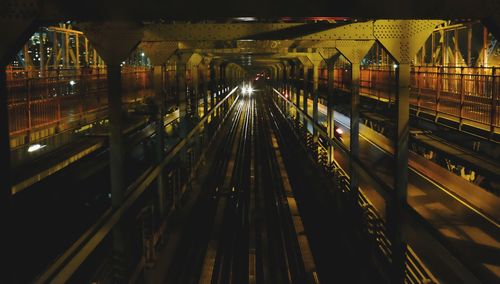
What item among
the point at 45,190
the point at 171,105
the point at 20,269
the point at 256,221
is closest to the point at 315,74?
the point at 171,105

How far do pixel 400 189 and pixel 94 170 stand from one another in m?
6.19

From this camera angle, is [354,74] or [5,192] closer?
[5,192]

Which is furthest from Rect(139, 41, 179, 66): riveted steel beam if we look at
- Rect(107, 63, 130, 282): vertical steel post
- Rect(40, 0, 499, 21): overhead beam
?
Rect(40, 0, 499, 21): overhead beam

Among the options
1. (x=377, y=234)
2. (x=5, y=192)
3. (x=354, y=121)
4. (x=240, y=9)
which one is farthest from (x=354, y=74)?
(x=5, y=192)

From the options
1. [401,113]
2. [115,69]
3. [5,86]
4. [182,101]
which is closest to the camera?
[5,86]

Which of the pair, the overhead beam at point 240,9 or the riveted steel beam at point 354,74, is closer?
the overhead beam at point 240,9

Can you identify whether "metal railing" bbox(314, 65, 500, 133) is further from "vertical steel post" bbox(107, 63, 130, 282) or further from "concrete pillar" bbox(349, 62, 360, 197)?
"vertical steel post" bbox(107, 63, 130, 282)

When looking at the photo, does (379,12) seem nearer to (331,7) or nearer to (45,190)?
(331,7)

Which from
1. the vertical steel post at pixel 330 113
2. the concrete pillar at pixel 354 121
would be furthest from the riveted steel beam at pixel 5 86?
the vertical steel post at pixel 330 113

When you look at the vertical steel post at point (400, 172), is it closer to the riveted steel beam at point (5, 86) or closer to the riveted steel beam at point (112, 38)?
the riveted steel beam at point (112, 38)

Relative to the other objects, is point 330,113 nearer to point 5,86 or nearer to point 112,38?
point 112,38

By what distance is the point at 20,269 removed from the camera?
788 cm

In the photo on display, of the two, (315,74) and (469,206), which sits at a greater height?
(315,74)

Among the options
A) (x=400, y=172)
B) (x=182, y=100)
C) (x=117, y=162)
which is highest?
(x=182, y=100)
